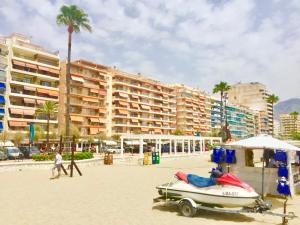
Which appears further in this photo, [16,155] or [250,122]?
[250,122]

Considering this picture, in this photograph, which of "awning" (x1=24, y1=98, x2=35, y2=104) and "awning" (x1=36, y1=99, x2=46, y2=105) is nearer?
"awning" (x1=24, y1=98, x2=35, y2=104)

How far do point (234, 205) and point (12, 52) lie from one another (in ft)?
218

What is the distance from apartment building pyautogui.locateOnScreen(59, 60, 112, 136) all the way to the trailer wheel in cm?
6805

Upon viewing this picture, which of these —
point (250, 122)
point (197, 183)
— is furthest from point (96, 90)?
point (250, 122)

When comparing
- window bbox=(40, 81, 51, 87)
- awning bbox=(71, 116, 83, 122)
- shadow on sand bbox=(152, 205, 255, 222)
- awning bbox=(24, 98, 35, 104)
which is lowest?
shadow on sand bbox=(152, 205, 255, 222)

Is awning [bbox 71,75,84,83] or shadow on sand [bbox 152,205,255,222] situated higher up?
awning [bbox 71,75,84,83]

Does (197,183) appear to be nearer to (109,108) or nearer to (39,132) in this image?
(39,132)

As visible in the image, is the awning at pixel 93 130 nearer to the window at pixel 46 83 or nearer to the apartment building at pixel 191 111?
the window at pixel 46 83

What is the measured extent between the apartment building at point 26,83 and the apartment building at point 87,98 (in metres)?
5.00

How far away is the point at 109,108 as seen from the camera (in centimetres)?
9688

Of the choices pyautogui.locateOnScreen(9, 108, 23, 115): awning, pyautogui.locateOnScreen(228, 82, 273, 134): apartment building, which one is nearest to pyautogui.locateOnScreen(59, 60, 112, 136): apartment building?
pyautogui.locateOnScreen(9, 108, 23, 115): awning

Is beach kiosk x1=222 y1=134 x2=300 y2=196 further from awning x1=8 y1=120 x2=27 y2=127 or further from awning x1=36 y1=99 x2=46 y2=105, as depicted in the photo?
awning x1=36 y1=99 x2=46 y2=105

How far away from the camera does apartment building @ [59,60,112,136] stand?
8175cm

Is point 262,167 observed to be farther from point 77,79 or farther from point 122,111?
point 122,111
